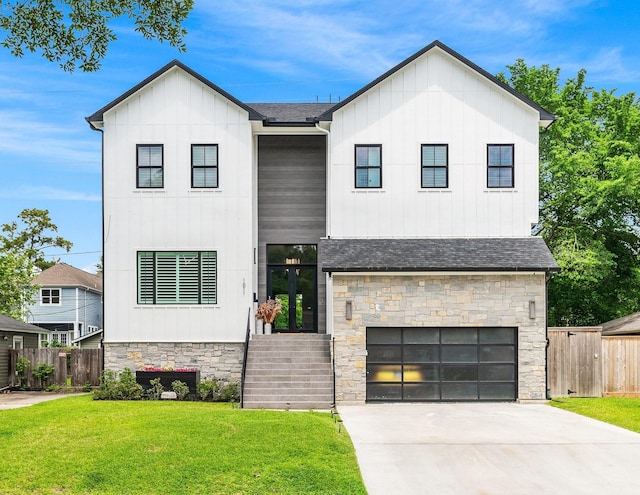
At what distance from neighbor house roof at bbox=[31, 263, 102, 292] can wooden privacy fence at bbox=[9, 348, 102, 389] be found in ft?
70.5

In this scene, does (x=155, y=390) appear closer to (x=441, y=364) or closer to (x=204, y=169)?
(x=204, y=169)

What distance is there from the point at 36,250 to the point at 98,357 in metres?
34.6

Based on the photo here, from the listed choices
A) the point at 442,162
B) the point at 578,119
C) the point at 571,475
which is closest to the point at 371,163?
the point at 442,162

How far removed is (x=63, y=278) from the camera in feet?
143

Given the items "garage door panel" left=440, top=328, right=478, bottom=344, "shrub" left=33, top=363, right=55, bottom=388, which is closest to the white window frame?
"shrub" left=33, top=363, right=55, bottom=388

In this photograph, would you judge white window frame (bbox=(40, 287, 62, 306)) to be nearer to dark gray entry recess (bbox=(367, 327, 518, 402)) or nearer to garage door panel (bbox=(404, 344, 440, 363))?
dark gray entry recess (bbox=(367, 327, 518, 402))

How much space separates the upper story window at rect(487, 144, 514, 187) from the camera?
19281mm

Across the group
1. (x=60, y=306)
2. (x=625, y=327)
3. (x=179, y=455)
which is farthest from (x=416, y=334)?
(x=60, y=306)

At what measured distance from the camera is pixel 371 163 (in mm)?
19266

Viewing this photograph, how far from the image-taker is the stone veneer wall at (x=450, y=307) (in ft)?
58.6

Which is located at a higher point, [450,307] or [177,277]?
[177,277]

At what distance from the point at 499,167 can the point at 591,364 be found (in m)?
5.95

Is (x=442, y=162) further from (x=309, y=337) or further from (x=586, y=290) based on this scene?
(x=586, y=290)

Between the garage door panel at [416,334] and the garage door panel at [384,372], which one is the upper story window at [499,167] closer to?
the garage door panel at [416,334]
